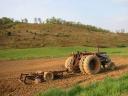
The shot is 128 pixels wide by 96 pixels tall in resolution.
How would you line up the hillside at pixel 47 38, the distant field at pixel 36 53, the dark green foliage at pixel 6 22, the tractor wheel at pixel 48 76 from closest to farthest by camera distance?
1. the tractor wheel at pixel 48 76
2. the distant field at pixel 36 53
3. the hillside at pixel 47 38
4. the dark green foliage at pixel 6 22

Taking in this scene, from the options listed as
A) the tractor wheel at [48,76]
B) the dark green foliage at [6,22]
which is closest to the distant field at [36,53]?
the tractor wheel at [48,76]

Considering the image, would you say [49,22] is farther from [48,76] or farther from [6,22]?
[48,76]

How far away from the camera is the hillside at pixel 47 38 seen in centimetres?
5016

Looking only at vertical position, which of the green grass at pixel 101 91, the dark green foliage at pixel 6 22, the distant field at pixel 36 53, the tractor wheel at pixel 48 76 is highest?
the dark green foliage at pixel 6 22

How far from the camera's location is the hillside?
5016 centimetres

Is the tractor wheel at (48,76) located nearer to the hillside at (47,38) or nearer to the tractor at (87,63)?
the tractor at (87,63)

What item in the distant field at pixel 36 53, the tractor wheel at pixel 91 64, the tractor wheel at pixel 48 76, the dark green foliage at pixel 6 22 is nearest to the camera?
the tractor wheel at pixel 48 76

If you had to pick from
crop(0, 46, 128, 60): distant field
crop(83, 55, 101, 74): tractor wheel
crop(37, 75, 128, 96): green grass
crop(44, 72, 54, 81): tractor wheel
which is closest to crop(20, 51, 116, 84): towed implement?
crop(83, 55, 101, 74): tractor wheel

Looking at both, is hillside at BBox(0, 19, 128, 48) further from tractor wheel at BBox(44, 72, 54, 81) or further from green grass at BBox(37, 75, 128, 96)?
green grass at BBox(37, 75, 128, 96)

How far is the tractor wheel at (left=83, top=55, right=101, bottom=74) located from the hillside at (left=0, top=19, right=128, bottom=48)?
26.8 m

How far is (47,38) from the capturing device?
54250 millimetres

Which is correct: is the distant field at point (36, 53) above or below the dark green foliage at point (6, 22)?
below

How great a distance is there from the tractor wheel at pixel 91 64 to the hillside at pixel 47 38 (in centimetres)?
2680

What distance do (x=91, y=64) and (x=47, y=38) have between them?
33.3 meters
